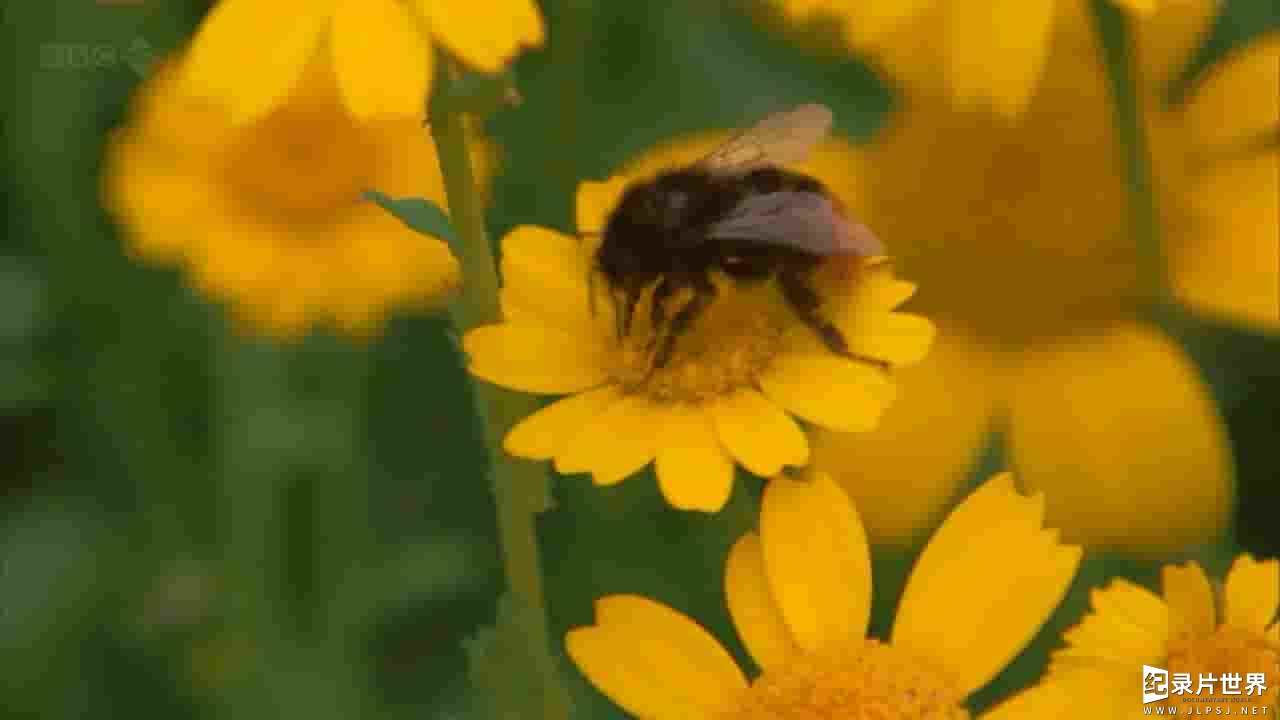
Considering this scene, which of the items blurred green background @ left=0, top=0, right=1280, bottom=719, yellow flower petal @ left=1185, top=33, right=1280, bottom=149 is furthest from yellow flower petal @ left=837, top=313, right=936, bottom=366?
yellow flower petal @ left=1185, top=33, right=1280, bottom=149

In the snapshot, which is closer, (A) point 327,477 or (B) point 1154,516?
(B) point 1154,516

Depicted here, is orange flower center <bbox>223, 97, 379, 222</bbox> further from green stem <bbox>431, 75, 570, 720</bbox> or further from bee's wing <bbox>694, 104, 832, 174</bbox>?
green stem <bbox>431, 75, 570, 720</bbox>

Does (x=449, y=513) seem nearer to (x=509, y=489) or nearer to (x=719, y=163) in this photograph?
(x=719, y=163)

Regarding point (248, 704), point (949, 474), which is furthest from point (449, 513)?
point (949, 474)

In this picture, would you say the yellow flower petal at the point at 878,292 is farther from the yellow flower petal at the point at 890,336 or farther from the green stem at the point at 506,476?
the green stem at the point at 506,476

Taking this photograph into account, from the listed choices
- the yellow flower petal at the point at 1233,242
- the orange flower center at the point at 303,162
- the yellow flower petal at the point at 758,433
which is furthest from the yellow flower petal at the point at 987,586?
the orange flower center at the point at 303,162

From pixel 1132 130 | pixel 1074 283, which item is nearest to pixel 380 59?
pixel 1132 130
